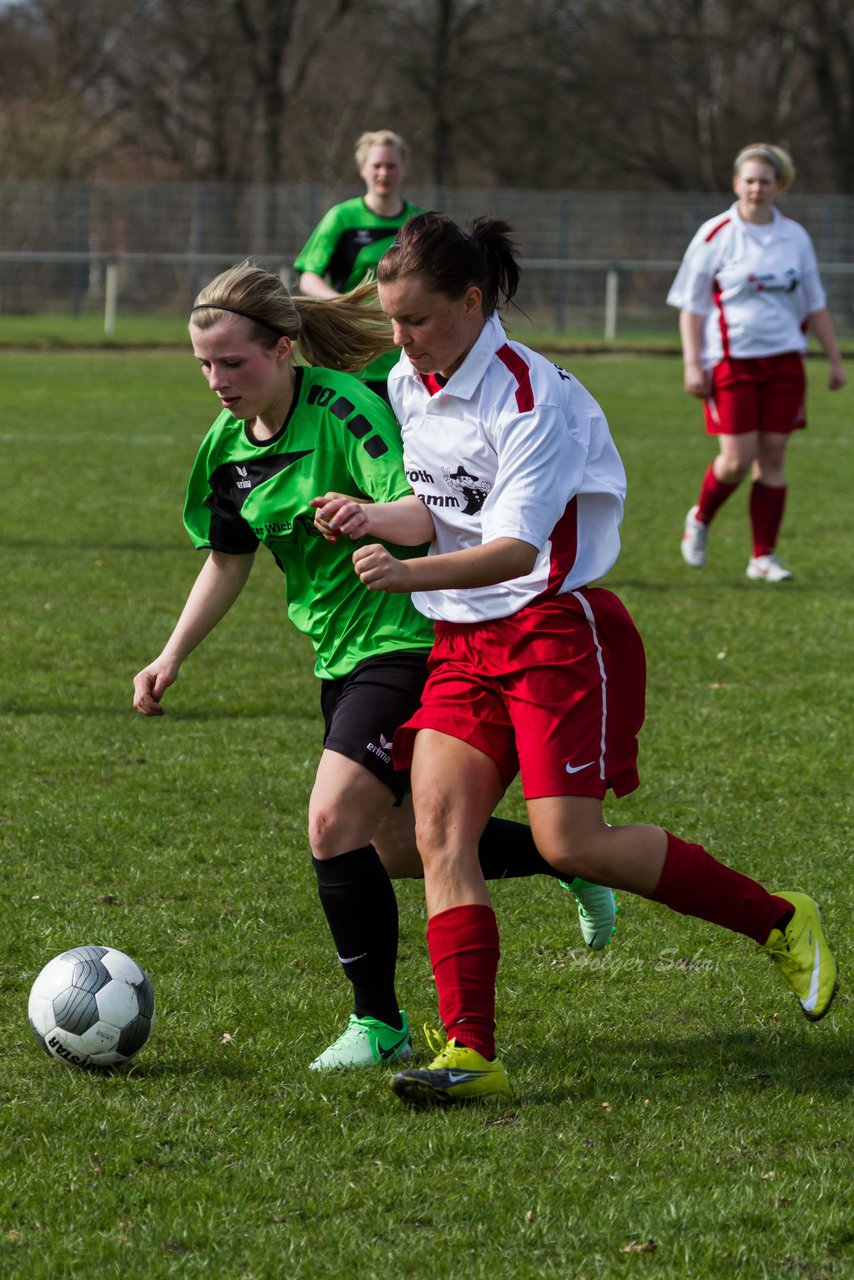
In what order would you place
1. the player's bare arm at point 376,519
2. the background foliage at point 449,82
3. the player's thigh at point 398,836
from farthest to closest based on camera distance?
the background foliage at point 449,82 < the player's thigh at point 398,836 < the player's bare arm at point 376,519

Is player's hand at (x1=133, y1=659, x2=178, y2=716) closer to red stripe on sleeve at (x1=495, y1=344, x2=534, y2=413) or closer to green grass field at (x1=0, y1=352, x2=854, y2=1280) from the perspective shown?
green grass field at (x1=0, y1=352, x2=854, y2=1280)

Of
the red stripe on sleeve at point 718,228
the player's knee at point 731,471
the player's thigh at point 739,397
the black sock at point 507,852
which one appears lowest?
the black sock at point 507,852

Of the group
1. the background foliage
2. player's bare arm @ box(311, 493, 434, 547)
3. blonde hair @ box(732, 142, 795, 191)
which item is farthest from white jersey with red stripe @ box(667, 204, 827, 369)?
the background foliage

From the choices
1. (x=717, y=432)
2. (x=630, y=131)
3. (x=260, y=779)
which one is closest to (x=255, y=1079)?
(x=260, y=779)

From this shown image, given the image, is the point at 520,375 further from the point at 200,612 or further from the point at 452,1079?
the point at 452,1079

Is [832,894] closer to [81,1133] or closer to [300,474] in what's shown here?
[300,474]

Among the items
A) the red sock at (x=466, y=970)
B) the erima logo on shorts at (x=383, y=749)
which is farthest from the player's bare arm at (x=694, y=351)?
the red sock at (x=466, y=970)

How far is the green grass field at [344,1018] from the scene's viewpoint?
8.89 feet

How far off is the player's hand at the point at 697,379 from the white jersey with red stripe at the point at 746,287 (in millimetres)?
60

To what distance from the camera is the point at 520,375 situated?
328cm

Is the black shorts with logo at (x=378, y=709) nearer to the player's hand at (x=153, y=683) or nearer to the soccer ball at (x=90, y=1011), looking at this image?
the player's hand at (x=153, y=683)

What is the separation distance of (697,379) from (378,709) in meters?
5.62

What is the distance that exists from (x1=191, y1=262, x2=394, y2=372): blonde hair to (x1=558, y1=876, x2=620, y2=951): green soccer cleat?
136 centimetres

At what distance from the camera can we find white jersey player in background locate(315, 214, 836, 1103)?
3.19 metres
